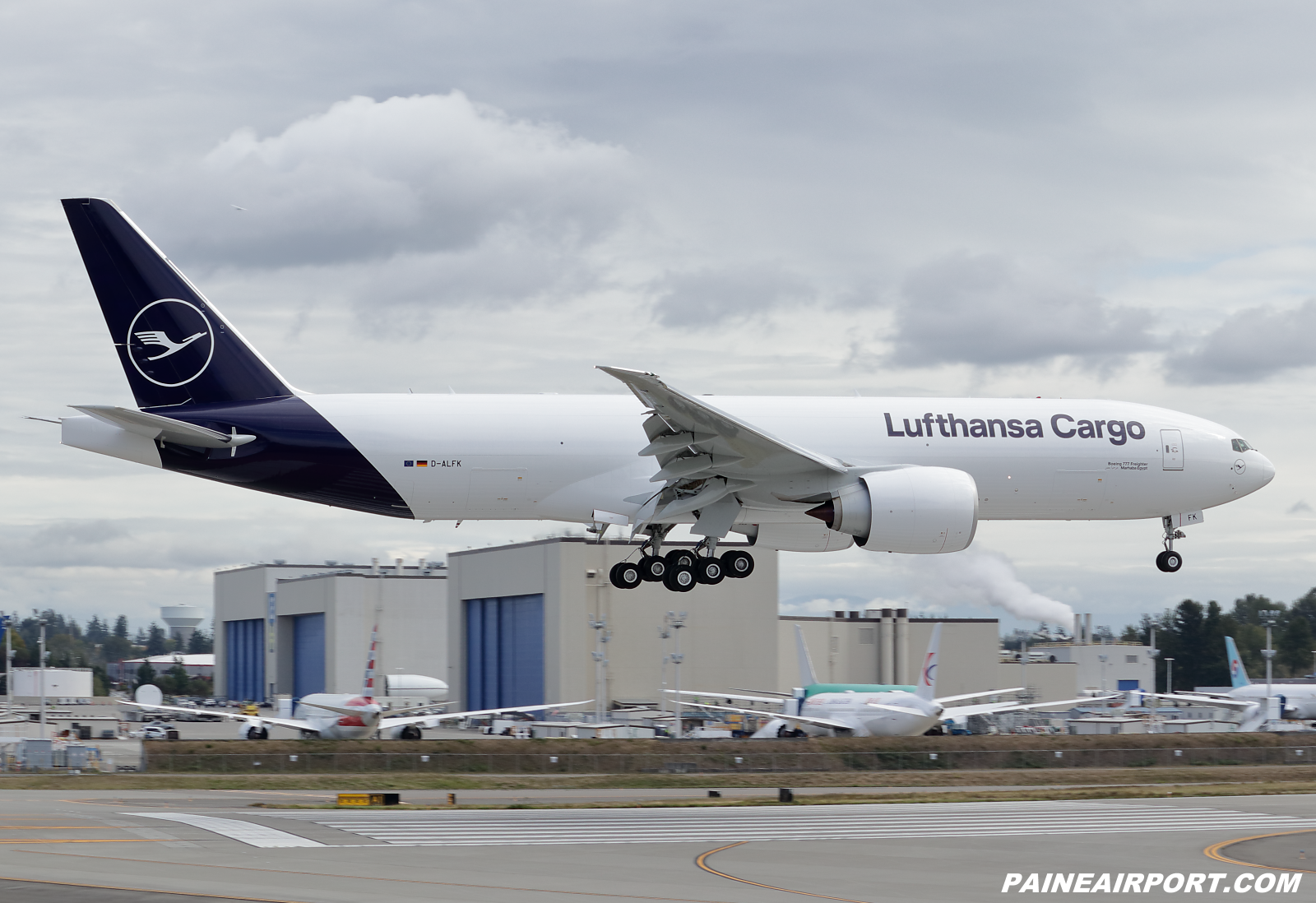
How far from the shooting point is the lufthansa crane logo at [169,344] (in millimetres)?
31312

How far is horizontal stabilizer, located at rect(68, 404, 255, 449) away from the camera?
28812 millimetres

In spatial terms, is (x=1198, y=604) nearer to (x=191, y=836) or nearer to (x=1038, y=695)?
(x=1038, y=695)

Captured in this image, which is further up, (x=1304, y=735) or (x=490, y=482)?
(x=490, y=482)

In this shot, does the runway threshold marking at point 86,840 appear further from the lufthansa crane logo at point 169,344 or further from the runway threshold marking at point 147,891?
the lufthansa crane logo at point 169,344

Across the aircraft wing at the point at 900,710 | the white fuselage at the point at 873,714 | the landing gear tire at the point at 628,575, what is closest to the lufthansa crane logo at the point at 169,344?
the landing gear tire at the point at 628,575

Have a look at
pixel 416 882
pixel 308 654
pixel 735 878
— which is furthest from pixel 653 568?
pixel 308 654

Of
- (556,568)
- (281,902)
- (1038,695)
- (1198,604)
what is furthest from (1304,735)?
(1198,604)

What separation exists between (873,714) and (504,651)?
34874 millimetres

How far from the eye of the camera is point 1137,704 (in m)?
80.3

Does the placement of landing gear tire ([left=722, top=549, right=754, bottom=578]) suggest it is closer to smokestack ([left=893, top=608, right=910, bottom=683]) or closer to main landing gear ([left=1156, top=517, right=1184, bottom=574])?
main landing gear ([left=1156, top=517, right=1184, bottom=574])

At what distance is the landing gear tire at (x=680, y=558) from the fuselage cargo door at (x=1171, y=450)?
11.5m

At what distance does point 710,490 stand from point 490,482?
4813mm

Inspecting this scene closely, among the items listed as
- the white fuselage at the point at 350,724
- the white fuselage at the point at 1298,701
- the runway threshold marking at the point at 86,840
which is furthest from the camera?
the white fuselage at the point at 1298,701

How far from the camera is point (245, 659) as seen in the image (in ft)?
453
